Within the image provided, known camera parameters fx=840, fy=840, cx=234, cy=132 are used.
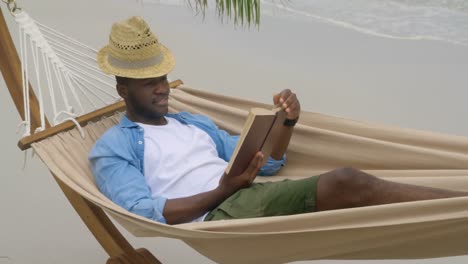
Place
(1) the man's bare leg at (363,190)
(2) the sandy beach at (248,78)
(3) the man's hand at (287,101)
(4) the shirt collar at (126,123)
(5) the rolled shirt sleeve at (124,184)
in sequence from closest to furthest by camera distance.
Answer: (1) the man's bare leg at (363,190)
(5) the rolled shirt sleeve at (124,184)
(3) the man's hand at (287,101)
(4) the shirt collar at (126,123)
(2) the sandy beach at (248,78)

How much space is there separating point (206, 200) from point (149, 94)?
0.42 metres

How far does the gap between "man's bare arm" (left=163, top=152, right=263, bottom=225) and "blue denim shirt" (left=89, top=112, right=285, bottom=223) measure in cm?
3

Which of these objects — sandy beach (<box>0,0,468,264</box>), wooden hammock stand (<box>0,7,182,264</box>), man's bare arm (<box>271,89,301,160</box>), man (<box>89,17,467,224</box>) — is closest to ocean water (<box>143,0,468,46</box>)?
sandy beach (<box>0,0,468,264</box>)

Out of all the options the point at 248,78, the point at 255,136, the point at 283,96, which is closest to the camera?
the point at 255,136

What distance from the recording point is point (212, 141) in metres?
2.83

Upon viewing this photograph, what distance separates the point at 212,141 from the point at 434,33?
15.6 ft

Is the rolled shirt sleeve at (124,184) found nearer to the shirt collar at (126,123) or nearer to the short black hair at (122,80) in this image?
the shirt collar at (126,123)

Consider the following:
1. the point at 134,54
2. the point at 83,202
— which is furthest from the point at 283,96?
the point at 83,202

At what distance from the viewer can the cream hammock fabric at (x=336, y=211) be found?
212 centimetres

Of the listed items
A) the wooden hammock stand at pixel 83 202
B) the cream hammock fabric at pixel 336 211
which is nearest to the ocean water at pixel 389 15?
the cream hammock fabric at pixel 336 211

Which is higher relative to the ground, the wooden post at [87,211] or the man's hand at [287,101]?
the man's hand at [287,101]

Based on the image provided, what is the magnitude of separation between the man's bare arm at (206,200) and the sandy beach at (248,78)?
0.96 metres

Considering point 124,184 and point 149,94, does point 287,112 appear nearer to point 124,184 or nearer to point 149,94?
point 149,94

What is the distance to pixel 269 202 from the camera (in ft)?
8.09
